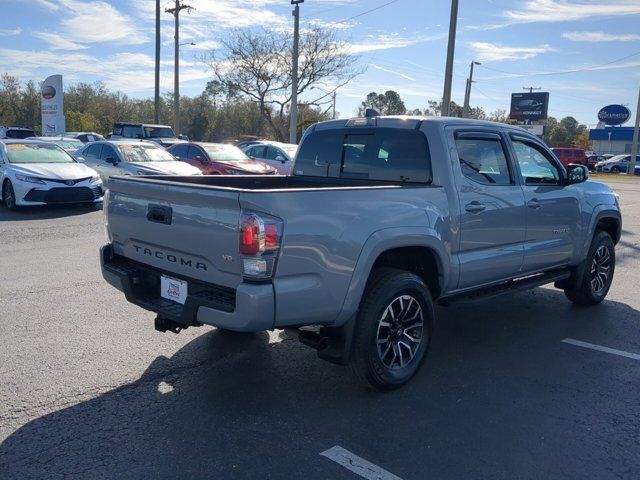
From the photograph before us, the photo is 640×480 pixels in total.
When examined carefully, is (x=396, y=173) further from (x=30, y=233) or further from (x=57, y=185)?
(x=57, y=185)

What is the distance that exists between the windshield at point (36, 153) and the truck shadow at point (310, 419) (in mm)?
10019

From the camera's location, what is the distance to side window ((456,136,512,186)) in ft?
15.6

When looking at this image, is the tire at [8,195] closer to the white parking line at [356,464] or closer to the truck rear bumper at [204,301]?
the truck rear bumper at [204,301]

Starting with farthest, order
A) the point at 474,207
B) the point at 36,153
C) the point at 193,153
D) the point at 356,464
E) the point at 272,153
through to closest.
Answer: the point at 272,153
the point at 193,153
the point at 36,153
the point at 474,207
the point at 356,464

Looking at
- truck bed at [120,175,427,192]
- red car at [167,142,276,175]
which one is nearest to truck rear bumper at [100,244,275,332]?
truck bed at [120,175,427,192]

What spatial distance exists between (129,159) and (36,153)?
214cm

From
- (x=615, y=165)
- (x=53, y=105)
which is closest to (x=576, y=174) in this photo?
(x=53, y=105)

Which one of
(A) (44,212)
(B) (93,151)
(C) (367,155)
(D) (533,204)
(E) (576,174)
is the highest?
(C) (367,155)

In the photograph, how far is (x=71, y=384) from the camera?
4.07 meters

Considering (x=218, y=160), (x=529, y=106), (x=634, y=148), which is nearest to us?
(x=218, y=160)

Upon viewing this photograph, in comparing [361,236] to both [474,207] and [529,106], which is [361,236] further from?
[529,106]

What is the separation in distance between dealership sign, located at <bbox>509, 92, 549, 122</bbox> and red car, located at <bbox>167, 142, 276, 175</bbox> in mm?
51297

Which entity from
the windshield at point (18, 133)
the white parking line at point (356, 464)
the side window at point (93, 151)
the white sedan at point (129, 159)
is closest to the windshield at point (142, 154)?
the white sedan at point (129, 159)

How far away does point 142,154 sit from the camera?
14.9m
